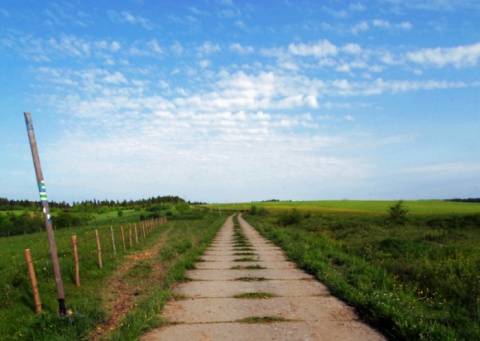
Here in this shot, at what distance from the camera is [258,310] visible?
643 centimetres

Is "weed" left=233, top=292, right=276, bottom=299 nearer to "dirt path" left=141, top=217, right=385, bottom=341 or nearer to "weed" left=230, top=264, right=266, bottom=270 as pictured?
"dirt path" left=141, top=217, right=385, bottom=341

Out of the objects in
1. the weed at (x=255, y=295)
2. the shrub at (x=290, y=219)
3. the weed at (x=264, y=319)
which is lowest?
the shrub at (x=290, y=219)

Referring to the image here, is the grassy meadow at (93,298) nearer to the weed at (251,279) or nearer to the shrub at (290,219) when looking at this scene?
the weed at (251,279)

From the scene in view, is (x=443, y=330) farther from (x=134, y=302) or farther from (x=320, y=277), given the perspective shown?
(x=134, y=302)

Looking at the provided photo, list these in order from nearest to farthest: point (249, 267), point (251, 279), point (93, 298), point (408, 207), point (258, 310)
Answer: point (258, 310) < point (93, 298) < point (251, 279) < point (249, 267) < point (408, 207)

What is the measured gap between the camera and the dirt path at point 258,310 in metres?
5.25

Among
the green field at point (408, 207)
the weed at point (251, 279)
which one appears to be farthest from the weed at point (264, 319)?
the green field at point (408, 207)

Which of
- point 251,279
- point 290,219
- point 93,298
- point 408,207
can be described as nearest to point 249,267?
point 251,279

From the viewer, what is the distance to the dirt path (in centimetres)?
525

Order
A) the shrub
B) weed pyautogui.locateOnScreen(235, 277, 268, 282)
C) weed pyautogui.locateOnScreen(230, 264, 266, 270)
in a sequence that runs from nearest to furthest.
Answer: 1. weed pyautogui.locateOnScreen(235, 277, 268, 282)
2. weed pyautogui.locateOnScreen(230, 264, 266, 270)
3. the shrub

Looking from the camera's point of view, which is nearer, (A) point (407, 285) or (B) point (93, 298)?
(B) point (93, 298)

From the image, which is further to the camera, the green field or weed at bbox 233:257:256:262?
the green field

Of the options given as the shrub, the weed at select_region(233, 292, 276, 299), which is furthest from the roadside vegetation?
the shrub

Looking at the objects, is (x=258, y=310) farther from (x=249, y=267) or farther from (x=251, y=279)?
(x=249, y=267)
